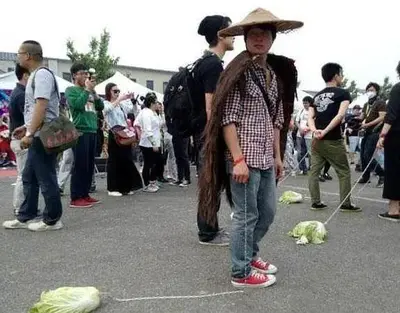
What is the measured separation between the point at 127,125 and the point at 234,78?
4.91 meters

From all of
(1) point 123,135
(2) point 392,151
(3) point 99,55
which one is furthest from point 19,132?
(3) point 99,55

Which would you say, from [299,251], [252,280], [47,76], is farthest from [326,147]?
[47,76]

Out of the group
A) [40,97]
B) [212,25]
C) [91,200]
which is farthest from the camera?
[91,200]

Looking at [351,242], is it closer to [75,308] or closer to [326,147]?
[326,147]

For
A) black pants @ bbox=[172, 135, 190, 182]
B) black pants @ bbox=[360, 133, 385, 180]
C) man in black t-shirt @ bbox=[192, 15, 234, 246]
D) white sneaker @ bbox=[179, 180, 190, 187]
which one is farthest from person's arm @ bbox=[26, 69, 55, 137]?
black pants @ bbox=[360, 133, 385, 180]

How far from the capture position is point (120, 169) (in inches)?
302

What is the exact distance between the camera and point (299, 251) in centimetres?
432

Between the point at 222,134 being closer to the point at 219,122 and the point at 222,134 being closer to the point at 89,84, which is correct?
the point at 219,122

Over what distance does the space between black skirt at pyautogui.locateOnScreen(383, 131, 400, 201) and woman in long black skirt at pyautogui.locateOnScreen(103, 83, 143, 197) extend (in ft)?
13.1

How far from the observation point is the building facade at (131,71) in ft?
163

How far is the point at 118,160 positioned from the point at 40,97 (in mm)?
3043

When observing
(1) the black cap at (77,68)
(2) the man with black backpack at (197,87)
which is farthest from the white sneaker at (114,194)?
(2) the man with black backpack at (197,87)

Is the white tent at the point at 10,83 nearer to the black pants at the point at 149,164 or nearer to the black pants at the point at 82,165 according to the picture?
the black pants at the point at 149,164

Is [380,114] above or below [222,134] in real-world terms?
below
